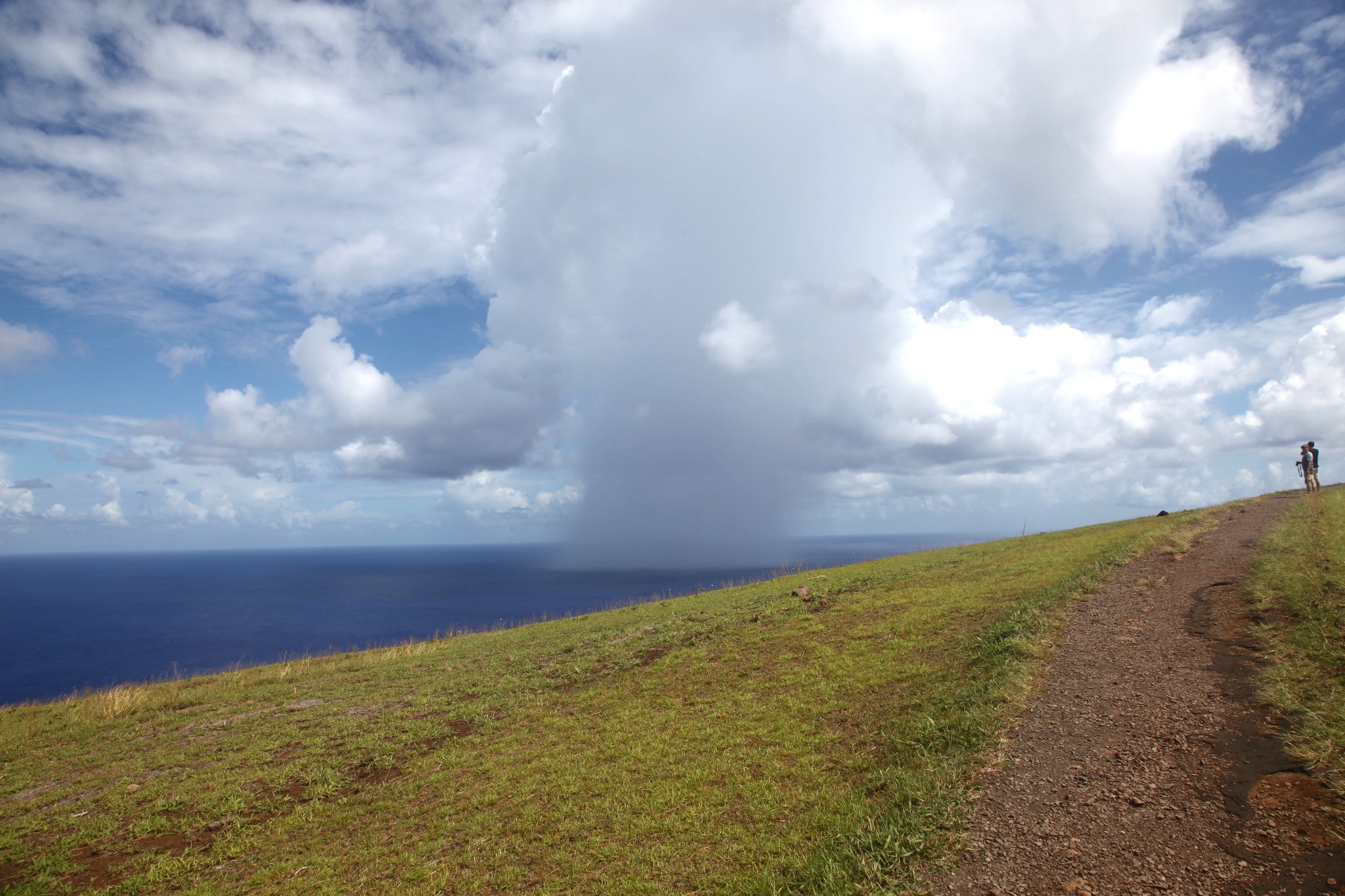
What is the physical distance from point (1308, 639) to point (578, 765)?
1162 cm

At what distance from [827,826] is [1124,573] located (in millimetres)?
14721

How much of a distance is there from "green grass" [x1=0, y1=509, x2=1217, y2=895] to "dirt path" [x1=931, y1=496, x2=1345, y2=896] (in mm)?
540

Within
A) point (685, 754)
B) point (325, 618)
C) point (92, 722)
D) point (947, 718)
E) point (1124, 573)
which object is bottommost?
point (325, 618)

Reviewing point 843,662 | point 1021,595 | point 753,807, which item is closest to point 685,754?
point 753,807

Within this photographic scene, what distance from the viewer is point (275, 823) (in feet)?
33.5

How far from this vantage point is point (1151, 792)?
6266 mm

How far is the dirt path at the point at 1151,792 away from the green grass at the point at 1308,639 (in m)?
0.26

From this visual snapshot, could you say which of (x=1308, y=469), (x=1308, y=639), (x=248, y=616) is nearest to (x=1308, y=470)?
(x=1308, y=469)

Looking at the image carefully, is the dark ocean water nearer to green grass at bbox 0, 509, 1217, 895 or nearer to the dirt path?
green grass at bbox 0, 509, 1217, 895

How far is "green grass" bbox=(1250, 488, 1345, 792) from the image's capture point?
650 centimetres

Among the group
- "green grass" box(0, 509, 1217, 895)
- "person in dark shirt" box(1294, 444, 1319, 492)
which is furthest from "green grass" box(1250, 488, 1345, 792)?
"person in dark shirt" box(1294, 444, 1319, 492)

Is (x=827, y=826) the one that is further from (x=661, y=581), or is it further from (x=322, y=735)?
(x=661, y=581)

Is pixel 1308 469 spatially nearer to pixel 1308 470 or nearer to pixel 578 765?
pixel 1308 470

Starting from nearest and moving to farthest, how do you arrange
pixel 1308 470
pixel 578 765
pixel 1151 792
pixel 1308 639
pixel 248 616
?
1. pixel 1151 792
2. pixel 1308 639
3. pixel 578 765
4. pixel 1308 470
5. pixel 248 616
